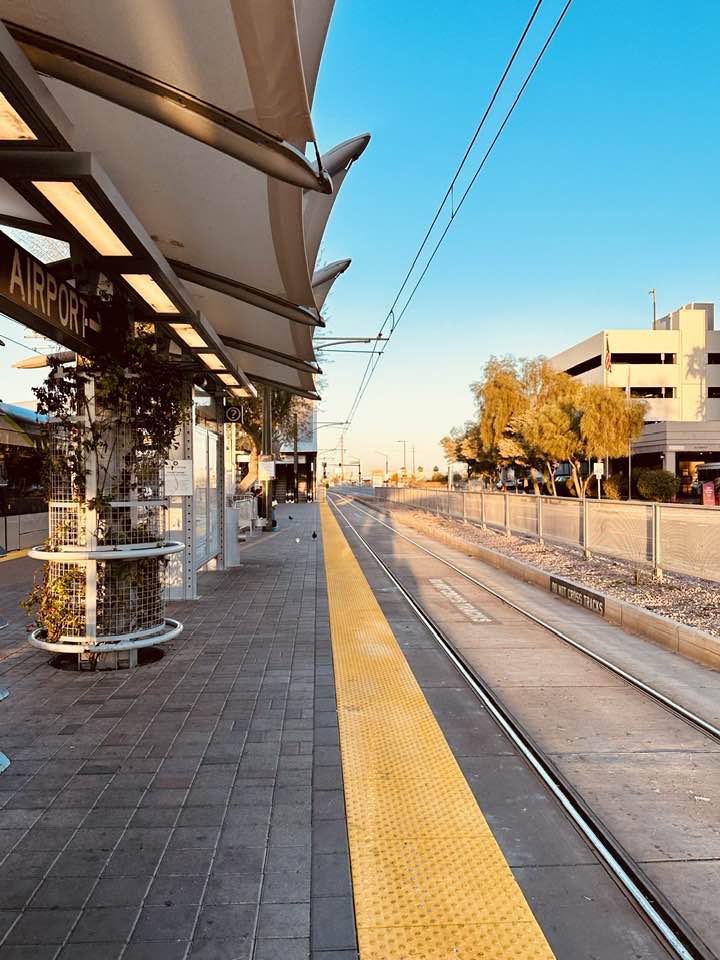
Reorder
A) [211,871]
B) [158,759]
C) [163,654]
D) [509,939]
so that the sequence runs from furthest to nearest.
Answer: [163,654] → [158,759] → [211,871] → [509,939]

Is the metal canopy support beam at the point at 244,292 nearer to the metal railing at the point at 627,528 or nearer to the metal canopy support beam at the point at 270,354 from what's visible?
the metal canopy support beam at the point at 270,354

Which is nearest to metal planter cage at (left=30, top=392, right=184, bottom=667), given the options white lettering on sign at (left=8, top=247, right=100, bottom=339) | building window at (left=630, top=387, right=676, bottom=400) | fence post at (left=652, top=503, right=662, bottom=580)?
white lettering on sign at (left=8, top=247, right=100, bottom=339)

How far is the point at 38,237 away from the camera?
253 inches

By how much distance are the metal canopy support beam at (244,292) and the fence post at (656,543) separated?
5896mm

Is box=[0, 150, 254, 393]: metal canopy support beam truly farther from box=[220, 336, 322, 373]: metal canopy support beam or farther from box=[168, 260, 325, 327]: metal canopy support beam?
box=[220, 336, 322, 373]: metal canopy support beam

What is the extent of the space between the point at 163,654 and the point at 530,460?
3687cm

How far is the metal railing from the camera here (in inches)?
358

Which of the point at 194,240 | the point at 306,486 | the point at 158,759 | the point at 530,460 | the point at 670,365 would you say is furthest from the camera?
the point at 306,486

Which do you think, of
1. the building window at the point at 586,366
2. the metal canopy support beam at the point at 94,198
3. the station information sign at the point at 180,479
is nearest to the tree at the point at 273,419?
the station information sign at the point at 180,479

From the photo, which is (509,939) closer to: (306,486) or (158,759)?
(158,759)

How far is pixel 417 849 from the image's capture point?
126 inches

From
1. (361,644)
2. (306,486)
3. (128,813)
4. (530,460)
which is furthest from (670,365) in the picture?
(128,813)

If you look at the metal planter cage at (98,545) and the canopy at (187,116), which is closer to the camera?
the canopy at (187,116)

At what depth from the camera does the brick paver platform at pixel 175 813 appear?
102 inches
